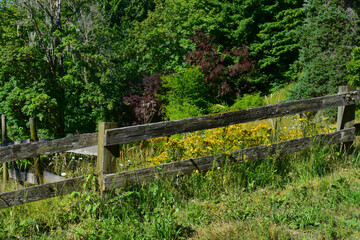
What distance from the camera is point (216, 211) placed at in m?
3.83

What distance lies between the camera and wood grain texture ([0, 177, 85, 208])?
345cm

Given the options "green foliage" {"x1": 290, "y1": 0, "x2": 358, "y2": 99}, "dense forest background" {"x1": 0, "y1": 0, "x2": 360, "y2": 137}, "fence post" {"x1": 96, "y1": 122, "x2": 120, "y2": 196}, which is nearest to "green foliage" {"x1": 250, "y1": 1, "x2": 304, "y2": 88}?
"dense forest background" {"x1": 0, "y1": 0, "x2": 360, "y2": 137}

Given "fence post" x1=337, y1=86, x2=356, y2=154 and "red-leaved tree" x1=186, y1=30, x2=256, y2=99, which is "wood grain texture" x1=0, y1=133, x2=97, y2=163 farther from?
"red-leaved tree" x1=186, y1=30, x2=256, y2=99

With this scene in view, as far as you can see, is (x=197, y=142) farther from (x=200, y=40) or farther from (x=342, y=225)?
(x=200, y=40)

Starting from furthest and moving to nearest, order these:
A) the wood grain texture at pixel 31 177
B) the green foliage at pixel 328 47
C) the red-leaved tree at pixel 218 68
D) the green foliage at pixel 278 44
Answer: the green foliage at pixel 278 44 → the red-leaved tree at pixel 218 68 → the green foliage at pixel 328 47 → the wood grain texture at pixel 31 177

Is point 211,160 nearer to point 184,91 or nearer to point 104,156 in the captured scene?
point 104,156

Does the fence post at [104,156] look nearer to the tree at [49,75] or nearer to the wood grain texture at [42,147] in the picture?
the wood grain texture at [42,147]

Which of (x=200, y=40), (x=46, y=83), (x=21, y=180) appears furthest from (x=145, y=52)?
(x=21, y=180)

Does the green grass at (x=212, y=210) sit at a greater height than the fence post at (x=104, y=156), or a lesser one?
lesser

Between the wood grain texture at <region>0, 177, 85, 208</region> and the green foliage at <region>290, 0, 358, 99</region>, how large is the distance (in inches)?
379

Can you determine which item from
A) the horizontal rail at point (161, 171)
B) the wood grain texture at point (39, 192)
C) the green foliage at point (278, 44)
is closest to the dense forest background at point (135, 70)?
the green foliage at point (278, 44)

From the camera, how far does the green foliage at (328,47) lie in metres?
11.0

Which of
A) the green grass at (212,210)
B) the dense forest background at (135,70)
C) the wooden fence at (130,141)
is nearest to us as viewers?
the green grass at (212,210)

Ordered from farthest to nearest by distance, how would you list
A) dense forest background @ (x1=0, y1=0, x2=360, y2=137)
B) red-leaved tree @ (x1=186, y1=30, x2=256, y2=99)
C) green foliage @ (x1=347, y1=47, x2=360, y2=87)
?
red-leaved tree @ (x1=186, y1=30, x2=256, y2=99) < dense forest background @ (x1=0, y1=0, x2=360, y2=137) < green foliage @ (x1=347, y1=47, x2=360, y2=87)
